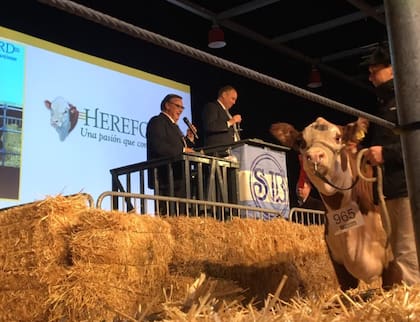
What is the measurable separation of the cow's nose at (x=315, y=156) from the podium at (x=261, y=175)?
5.18 ft

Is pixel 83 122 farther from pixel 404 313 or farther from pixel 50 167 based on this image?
pixel 404 313

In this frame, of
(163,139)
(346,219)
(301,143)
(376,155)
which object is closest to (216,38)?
(163,139)

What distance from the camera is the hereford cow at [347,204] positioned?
2.64m

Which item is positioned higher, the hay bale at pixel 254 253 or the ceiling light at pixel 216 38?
the ceiling light at pixel 216 38

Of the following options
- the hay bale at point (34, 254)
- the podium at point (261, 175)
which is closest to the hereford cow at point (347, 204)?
the hay bale at point (34, 254)

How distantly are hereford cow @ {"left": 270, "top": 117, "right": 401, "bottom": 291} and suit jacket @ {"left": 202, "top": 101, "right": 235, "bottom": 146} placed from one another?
218 centimetres

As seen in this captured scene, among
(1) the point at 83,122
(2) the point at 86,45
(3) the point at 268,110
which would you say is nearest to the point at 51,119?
(1) the point at 83,122

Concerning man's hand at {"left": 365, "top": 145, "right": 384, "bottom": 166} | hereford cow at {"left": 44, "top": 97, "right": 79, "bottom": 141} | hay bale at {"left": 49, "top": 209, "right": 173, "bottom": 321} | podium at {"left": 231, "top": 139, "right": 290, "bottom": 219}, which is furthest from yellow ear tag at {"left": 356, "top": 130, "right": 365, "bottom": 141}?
hereford cow at {"left": 44, "top": 97, "right": 79, "bottom": 141}

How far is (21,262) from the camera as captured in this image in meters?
2.91

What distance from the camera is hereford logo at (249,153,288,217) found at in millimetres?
4367

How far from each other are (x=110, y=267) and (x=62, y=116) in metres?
2.92

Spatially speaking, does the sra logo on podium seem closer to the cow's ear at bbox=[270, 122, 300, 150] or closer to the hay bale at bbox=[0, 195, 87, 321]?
the cow's ear at bbox=[270, 122, 300, 150]

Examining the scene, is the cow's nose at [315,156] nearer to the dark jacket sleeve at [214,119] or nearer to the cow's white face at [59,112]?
the dark jacket sleeve at [214,119]

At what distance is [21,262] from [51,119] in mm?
2753
